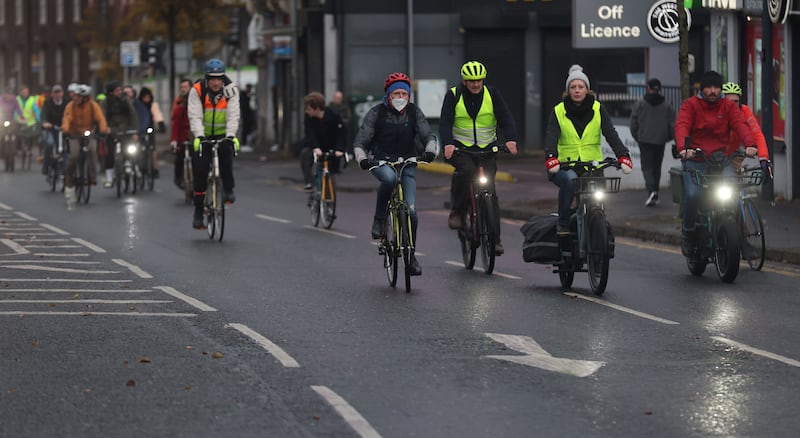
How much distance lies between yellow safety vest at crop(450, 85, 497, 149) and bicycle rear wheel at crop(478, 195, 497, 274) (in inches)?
19.4

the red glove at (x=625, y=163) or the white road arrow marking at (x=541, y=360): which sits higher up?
the red glove at (x=625, y=163)

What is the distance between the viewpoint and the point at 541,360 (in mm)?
10070

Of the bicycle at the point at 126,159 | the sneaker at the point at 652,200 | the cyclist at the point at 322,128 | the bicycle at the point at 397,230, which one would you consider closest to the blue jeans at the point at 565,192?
the bicycle at the point at 397,230

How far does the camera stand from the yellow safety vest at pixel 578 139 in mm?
13977

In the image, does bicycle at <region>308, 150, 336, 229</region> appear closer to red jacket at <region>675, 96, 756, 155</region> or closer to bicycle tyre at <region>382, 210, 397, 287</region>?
bicycle tyre at <region>382, 210, 397, 287</region>

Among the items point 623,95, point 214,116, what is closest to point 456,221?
→ point 214,116

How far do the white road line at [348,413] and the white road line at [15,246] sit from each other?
9.23 metres

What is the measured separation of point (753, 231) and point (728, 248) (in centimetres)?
66

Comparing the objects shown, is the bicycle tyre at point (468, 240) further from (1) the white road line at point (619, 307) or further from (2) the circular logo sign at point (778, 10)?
(2) the circular logo sign at point (778, 10)

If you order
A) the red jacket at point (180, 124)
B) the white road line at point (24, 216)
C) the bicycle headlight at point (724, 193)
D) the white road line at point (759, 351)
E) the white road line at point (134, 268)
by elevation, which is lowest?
the white road line at point (759, 351)

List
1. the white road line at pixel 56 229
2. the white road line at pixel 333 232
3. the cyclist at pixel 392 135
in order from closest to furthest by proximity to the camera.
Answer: the cyclist at pixel 392 135, the white road line at pixel 333 232, the white road line at pixel 56 229

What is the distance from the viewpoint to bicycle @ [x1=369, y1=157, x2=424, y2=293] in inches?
550

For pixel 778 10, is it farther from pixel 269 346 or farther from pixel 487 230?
pixel 269 346

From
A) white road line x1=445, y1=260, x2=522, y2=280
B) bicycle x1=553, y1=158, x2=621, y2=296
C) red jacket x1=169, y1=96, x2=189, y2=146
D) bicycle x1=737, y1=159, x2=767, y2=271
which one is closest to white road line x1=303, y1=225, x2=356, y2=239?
white road line x1=445, y1=260, x2=522, y2=280
